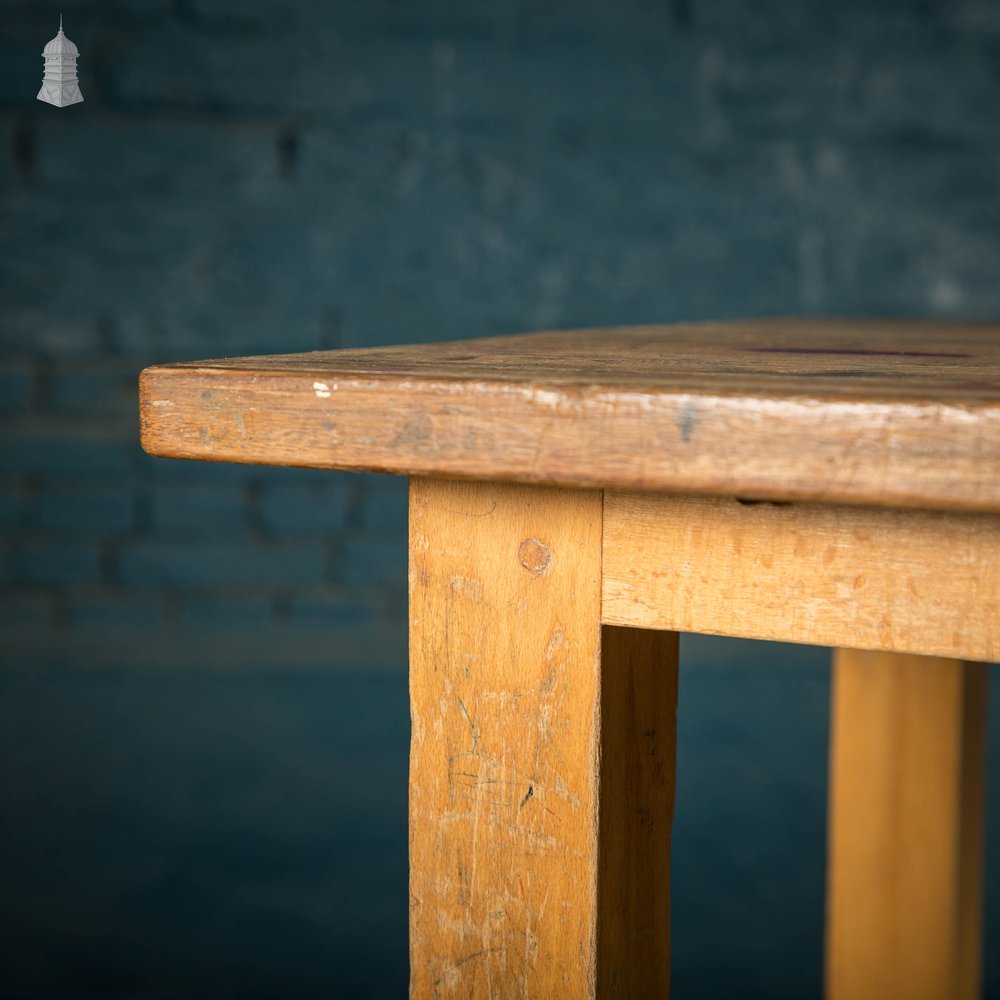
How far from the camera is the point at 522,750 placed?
503 millimetres

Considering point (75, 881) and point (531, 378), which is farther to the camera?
point (75, 881)

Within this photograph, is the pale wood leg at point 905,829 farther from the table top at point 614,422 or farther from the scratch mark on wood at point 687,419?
the scratch mark on wood at point 687,419

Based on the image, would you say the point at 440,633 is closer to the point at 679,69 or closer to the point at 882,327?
the point at 882,327

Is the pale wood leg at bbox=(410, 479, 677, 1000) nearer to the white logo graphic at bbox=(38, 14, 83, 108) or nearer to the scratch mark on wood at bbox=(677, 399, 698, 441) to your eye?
the scratch mark on wood at bbox=(677, 399, 698, 441)

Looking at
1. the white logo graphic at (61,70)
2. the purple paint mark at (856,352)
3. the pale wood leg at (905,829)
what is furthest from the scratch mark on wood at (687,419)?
the white logo graphic at (61,70)

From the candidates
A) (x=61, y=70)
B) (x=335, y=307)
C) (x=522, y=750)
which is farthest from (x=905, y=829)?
(x=61, y=70)

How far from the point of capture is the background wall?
5.98 ft

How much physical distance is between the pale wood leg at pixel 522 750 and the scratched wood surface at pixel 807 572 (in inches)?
0.7

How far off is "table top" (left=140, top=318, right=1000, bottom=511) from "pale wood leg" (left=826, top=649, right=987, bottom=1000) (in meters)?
0.52

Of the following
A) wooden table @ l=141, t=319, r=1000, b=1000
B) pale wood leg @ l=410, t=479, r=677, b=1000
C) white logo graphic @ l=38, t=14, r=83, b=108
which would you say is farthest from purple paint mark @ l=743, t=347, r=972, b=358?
white logo graphic @ l=38, t=14, r=83, b=108

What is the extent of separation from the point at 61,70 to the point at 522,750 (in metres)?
1.33

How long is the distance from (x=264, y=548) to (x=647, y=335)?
115 cm

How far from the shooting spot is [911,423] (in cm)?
40

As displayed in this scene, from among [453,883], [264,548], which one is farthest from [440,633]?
[264,548]
